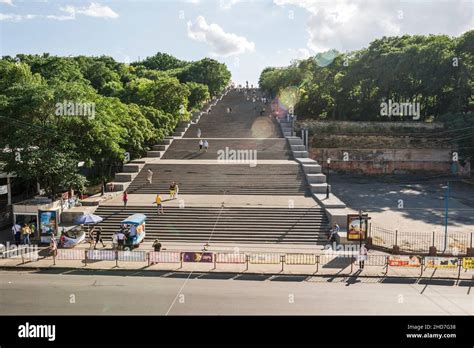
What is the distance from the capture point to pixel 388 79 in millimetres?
48281

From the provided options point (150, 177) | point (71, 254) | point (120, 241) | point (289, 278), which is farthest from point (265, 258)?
point (150, 177)

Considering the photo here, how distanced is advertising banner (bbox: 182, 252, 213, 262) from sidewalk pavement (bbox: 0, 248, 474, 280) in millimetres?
186

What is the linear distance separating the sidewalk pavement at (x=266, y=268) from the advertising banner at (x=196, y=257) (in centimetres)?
19

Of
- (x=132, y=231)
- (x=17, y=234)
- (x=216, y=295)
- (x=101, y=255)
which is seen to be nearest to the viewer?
(x=216, y=295)

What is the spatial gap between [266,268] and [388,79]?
35.9 meters

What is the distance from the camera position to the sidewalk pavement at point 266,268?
62.1ft

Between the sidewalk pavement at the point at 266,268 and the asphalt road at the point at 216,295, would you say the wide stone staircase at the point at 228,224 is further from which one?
the asphalt road at the point at 216,295

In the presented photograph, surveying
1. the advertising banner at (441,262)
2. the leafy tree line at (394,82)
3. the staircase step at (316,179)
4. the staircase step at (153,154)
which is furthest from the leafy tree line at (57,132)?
the leafy tree line at (394,82)

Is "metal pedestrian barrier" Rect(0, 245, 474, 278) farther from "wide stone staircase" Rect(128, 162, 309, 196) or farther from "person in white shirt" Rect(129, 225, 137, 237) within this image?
"wide stone staircase" Rect(128, 162, 309, 196)

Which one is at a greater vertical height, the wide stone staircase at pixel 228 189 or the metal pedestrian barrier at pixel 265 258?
the wide stone staircase at pixel 228 189

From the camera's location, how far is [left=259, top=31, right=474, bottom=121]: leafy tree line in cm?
4606

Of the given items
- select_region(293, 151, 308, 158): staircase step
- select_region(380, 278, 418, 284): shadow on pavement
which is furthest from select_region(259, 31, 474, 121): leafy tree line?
select_region(380, 278, 418, 284): shadow on pavement

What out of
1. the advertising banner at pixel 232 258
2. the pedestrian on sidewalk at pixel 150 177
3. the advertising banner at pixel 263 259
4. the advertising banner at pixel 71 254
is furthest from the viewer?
the pedestrian on sidewalk at pixel 150 177

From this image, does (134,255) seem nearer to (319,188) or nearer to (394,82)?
(319,188)
